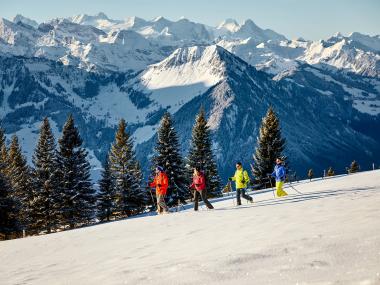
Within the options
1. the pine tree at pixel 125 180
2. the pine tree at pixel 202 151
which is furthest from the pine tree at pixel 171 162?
the pine tree at pixel 202 151

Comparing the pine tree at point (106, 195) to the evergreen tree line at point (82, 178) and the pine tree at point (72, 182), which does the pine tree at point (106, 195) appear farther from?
the pine tree at point (72, 182)

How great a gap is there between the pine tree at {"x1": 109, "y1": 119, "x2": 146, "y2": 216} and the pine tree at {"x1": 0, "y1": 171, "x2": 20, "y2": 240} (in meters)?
16.3

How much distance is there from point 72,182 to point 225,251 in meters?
41.2

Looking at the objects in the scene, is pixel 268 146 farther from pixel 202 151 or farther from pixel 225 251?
pixel 225 251

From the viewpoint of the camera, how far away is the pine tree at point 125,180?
5488 cm

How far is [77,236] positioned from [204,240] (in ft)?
23.9

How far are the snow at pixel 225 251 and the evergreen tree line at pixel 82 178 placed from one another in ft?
A: 99.4

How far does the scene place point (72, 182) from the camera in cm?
5075

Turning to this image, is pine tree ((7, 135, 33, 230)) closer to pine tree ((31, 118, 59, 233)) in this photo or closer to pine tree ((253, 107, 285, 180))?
pine tree ((31, 118, 59, 233))

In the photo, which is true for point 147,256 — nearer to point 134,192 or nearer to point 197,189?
point 197,189

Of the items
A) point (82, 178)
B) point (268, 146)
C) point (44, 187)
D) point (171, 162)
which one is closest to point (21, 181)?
→ point (44, 187)

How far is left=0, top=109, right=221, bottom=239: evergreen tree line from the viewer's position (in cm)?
4938

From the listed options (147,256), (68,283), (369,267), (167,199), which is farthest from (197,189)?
(167,199)

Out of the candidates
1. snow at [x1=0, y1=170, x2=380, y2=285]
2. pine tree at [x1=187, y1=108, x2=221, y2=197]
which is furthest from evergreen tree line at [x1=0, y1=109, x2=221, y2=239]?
snow at [x1=0, y1=170, x2=380, y2=285]
